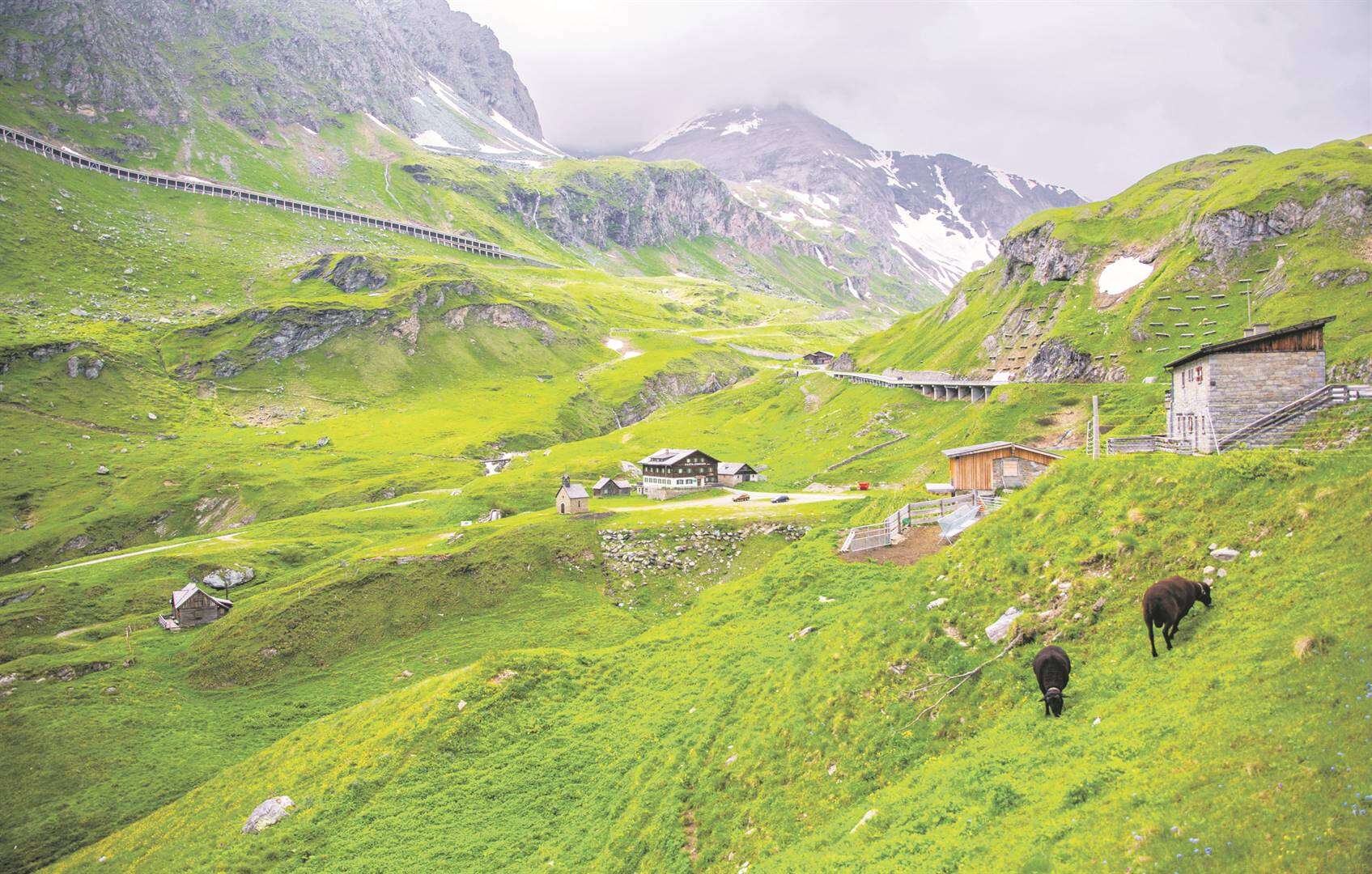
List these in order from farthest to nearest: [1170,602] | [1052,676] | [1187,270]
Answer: [1187,270] < [1052,676] < [1170,602]

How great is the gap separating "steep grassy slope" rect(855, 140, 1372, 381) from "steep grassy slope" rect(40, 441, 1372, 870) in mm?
60750

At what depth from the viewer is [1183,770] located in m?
12.7

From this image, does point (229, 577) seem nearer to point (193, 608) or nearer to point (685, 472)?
point (193, 608)

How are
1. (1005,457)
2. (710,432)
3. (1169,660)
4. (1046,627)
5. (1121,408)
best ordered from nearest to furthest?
(1169,660), (1046,627), (1005,457), (1121,408), (710,432)

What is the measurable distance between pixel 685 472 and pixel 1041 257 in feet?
271

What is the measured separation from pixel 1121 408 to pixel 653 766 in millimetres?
68877

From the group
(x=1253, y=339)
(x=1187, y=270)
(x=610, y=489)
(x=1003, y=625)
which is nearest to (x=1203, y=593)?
(x=1003, y=625)

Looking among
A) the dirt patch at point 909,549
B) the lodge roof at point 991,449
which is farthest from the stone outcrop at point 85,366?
the dirt patch at point 909,549

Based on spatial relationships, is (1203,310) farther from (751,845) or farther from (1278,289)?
(751,845)

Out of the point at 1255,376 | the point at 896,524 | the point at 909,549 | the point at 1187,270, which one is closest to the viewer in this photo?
the point at 1255,376

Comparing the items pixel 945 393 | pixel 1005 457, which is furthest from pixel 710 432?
pixel 1005 457

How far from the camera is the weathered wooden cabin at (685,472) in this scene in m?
104

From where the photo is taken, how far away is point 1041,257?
12825cm

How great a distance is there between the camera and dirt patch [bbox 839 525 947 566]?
3469 cm
